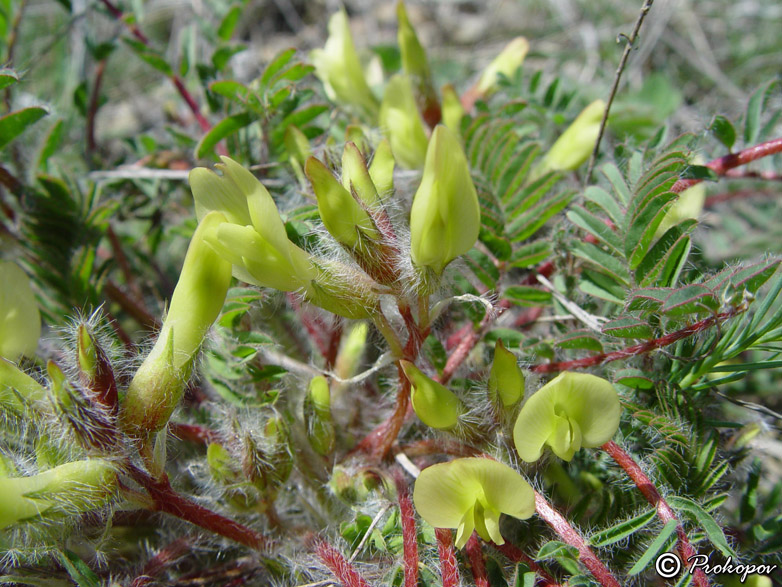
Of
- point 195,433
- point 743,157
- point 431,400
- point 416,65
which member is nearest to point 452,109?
point 416,65

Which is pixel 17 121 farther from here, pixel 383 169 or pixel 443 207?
pixel 443 207

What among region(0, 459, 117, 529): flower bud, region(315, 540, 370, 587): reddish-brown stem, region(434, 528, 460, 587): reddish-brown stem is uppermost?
region(0, 459, 117, 529): flower bud

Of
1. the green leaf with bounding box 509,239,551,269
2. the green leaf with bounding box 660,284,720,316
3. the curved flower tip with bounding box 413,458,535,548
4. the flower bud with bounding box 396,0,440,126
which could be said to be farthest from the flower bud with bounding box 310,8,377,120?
the curved flower tip with bounding box 413,458,535,548

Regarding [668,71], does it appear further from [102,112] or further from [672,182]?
[102,112]

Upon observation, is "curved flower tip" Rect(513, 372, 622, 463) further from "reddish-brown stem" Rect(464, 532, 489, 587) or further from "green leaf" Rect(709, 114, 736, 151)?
"green leaf" Rect(709, 114, 736, 151)

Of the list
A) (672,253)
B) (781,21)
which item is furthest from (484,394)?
(781,21)

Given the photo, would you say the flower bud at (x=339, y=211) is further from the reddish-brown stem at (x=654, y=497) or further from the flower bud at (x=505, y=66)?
the flower bud at (x=505, y=66)
